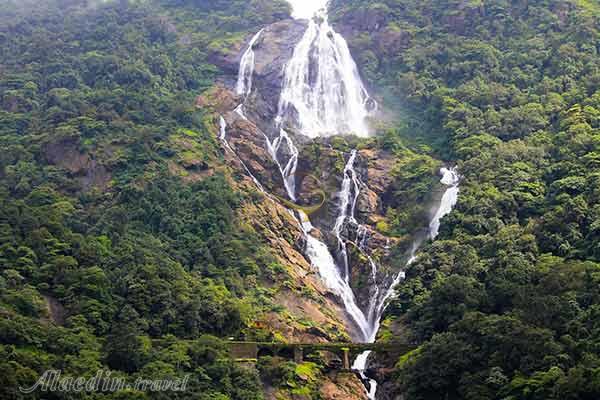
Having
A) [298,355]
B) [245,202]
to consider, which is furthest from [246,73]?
[298,355]

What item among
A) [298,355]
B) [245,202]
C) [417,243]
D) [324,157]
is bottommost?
[298,355]

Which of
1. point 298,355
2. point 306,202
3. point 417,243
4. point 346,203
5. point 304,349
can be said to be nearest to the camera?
point 298,355

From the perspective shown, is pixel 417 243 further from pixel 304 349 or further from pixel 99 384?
pixel 99 384

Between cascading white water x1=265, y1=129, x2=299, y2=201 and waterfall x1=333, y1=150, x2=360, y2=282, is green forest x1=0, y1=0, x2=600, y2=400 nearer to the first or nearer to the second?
waterfall x1=333, y1=150, x2=360, y2=282

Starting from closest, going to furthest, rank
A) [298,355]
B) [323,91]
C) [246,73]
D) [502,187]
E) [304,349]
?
[298,355]
[304,349]
[502,187]
[323,91]
[246,73]

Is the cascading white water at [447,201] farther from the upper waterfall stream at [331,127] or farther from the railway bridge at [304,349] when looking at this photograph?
the railway bridge at [304,349]

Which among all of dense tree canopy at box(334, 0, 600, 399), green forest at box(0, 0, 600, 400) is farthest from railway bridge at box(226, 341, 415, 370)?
dense tree canopy at box(334, 0, 600, 399)

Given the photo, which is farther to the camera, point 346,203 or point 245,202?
point 346,203
